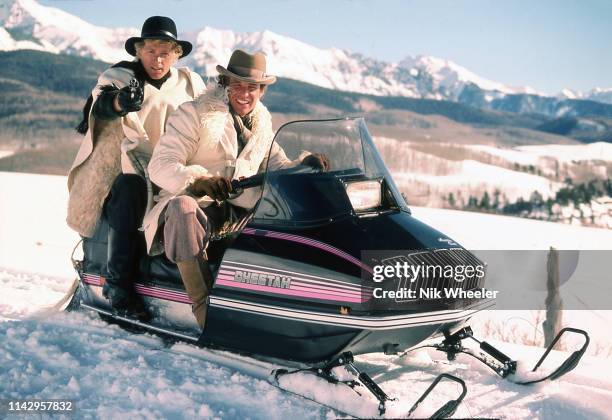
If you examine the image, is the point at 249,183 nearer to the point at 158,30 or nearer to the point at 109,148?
the point at 109,148


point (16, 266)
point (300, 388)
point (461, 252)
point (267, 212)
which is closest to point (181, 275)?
point (267, 212)

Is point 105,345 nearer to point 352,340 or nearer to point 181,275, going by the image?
point 181,275

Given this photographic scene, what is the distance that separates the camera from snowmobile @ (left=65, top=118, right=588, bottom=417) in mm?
3482

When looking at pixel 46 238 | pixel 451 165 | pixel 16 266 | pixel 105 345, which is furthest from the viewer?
pixel 451 165

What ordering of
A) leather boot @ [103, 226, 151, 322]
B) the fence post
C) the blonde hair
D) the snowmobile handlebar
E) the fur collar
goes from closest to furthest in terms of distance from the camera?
the snowmobile handlebar
the fur collar
leather boot @ [103, 226, 151, 322]
the blonde hair
the fence post

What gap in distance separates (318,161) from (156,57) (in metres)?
1.94

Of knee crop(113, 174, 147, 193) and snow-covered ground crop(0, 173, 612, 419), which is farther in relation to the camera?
knee crop(113, 174, 147, 193)

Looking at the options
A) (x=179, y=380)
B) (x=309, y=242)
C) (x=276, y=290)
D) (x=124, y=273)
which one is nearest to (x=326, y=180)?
(x=309, y=242)

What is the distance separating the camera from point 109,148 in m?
5.14

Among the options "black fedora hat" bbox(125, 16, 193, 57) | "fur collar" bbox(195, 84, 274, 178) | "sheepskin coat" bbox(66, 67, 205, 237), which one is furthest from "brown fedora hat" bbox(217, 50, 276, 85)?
"black fedora hat" bbox(125, 16, 193, 57)

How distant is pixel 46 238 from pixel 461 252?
12.4 m

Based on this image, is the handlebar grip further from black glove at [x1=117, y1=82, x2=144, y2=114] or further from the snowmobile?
black glove at [x1=117, y1=82, x2=144, y2=114]

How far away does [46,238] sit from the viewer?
14.2m

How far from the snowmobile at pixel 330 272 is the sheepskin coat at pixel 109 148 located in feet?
4.01
